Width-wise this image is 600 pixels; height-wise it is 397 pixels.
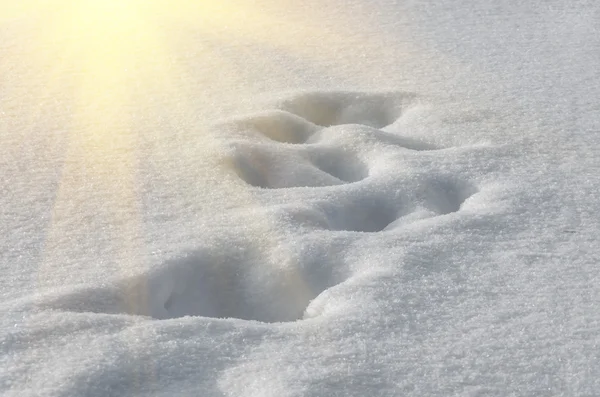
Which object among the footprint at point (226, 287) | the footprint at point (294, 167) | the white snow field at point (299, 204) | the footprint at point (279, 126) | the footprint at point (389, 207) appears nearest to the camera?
the white snow field at point (299, 204)

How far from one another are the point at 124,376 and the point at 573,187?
2.44 feet

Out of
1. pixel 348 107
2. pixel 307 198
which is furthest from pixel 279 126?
pixel 307 198

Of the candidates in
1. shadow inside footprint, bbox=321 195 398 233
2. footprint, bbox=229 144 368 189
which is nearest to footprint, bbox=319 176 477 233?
shadow inside footprint, bbox=321 195 398 233

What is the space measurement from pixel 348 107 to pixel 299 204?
1.39ft

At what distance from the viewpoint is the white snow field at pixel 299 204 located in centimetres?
90

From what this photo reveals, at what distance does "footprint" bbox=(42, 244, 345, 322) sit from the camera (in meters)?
1.03

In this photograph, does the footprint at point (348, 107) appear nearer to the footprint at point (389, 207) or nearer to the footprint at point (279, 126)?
the footprint at point (279, 126)

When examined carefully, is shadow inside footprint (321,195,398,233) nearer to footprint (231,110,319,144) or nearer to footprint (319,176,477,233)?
footprint (319,176,477,233)

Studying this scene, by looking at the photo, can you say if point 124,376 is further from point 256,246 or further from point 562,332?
point 562,332

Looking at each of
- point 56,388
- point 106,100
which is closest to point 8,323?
point 56,388

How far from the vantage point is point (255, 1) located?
7.22ft

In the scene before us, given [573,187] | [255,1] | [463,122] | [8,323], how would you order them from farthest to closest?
[255,1] < [463,122] < [573,187] < [8,323]

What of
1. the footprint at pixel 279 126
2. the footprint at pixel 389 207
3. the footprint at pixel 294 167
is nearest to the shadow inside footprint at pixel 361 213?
the footprint at pixel 389 207

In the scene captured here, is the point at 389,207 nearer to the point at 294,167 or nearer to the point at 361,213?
the point at 361,213
